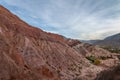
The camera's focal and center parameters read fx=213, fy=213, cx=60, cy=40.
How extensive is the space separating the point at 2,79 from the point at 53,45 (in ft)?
65.4

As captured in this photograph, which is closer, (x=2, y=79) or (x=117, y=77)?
(x=117, y=77)

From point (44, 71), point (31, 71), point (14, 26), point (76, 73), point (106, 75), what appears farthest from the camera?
point (76, 73)

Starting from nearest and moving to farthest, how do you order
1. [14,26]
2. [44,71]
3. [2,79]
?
[2,79] < [44,71] < [14,26]

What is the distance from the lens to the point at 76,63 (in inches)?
1790

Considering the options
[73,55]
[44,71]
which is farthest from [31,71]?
[73,55]

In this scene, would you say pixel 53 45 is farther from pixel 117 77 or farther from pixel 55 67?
pixel 117 77

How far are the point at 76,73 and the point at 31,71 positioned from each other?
41.9 feet

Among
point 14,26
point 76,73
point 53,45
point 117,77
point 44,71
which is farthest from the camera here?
point 53,45

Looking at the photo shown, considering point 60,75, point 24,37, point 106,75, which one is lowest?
point 60,75

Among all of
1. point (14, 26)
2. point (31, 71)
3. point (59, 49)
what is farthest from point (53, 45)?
point (31, 71)

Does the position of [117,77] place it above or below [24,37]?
below

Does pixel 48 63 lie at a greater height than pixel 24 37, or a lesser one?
lesser

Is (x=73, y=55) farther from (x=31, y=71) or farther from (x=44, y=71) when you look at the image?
(x=31, y=71)

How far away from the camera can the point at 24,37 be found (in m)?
35.4
